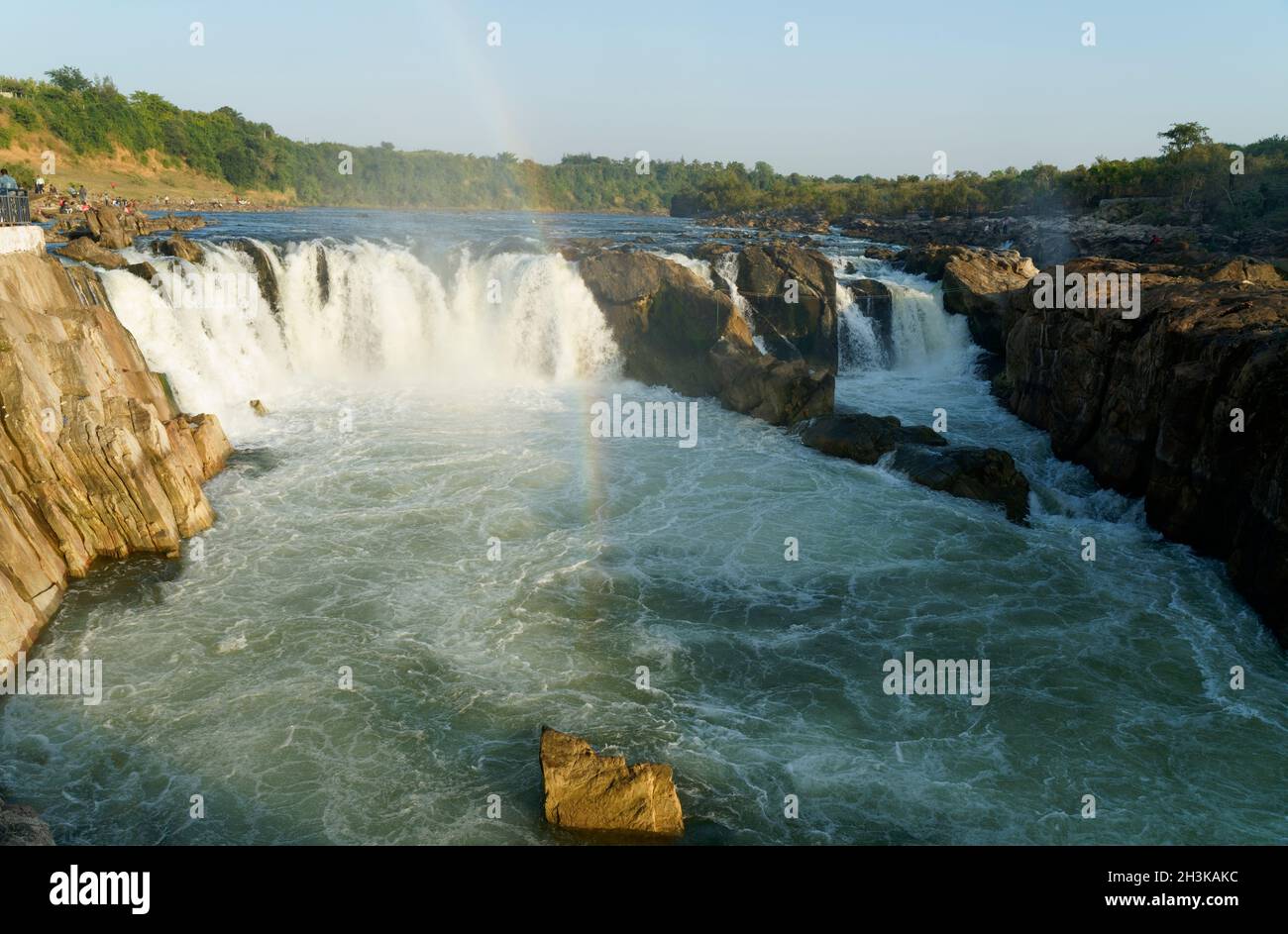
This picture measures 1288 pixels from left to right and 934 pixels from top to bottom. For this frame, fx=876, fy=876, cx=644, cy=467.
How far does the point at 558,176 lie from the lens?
432 ft

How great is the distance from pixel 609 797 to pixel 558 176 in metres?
131

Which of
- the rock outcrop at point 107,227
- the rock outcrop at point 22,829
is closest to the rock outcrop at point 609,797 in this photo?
the rock outcrop at point 22,829

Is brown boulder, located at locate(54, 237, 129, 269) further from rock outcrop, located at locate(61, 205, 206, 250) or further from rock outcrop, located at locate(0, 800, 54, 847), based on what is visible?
rock outcrop, located at locate(0, 800, 54, 847)

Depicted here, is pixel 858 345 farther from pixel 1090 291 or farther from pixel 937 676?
pixel 937 676

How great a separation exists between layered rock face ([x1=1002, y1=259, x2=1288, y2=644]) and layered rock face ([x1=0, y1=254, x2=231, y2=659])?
19.9 meters

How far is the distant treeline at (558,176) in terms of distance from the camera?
56.0m

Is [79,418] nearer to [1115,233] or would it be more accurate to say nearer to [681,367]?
[681,367]

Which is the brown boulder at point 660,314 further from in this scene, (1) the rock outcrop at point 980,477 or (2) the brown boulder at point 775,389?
(1) the rock outcrop at point 980,477

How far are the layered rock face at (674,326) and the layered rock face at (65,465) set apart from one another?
54.6ft

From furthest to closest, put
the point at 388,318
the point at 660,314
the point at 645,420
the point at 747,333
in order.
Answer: the point at 388,318
the point at 660,314
the point at 747,333
the point at 645,420

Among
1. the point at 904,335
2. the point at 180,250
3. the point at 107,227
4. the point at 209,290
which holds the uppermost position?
the point at 107,227
